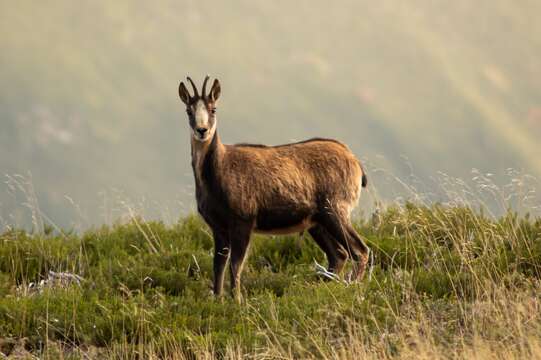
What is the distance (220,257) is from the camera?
31.2 ft

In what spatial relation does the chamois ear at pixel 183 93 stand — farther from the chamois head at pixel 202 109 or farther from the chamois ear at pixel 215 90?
the chamois ear at pixel 215 90

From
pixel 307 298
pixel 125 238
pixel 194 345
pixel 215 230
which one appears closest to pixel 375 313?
pixel 307 298

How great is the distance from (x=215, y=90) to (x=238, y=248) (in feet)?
5.57

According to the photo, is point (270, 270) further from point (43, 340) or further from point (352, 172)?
point (43, 340)

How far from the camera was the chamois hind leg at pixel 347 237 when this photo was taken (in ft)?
32.6

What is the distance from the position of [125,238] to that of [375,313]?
16.0 ft

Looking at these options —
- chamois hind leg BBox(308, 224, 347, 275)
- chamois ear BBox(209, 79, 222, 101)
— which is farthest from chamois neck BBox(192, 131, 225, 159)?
chamois hind leg BBox(308, 224, 347, 275)

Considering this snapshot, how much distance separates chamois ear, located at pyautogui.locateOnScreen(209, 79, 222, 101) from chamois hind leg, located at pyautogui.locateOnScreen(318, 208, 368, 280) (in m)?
1.71

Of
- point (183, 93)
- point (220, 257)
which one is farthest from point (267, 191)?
point (183, 93)

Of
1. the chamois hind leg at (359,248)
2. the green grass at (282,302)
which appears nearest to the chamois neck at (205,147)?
the green grass at (282,302)

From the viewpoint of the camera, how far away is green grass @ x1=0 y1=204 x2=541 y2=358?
283 inches

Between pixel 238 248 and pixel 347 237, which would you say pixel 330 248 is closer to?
pixel 347 237

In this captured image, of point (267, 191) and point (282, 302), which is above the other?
point (267, 191)

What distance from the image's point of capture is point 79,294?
9.09 m
